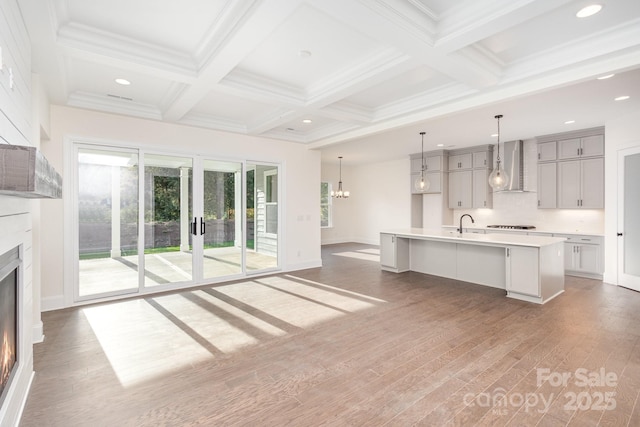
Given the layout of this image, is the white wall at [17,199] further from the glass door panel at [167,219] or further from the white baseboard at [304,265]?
the white baseboard at [304,265]

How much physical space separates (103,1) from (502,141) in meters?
7.55

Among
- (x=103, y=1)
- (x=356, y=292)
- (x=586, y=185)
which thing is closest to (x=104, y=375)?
(x=103, y=1)

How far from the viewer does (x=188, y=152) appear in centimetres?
546

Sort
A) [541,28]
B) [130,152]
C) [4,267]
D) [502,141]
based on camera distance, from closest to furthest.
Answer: [4,267] < [541,28] < [130,152] < [502,141]

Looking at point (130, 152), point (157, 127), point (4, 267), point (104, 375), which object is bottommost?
point (104, 375)

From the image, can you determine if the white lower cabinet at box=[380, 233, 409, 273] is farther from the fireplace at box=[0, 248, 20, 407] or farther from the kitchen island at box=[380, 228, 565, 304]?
the fireplace at box=[0, 248, 20, 407]

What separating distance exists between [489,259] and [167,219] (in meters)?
5.36

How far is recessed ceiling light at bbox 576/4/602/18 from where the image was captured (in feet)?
8.19

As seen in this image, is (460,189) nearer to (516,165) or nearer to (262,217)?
(516,165)

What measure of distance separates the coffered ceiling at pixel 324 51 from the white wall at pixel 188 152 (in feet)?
0.97

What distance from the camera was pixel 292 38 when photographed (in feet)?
9.84

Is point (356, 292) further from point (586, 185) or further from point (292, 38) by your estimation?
point (586, 185)

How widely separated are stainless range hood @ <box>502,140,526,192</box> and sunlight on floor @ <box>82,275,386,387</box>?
4753 millimetres

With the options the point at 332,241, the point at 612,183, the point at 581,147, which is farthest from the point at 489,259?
the point at 332,241
